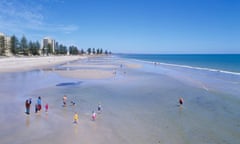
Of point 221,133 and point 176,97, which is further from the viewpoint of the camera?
point 176,97

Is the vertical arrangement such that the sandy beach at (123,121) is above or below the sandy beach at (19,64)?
below

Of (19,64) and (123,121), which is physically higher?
(19,64)

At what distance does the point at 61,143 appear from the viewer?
1034 cm

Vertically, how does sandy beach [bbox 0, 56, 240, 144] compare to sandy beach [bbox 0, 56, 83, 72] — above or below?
below

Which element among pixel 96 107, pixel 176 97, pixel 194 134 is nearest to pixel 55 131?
pixel 96 107

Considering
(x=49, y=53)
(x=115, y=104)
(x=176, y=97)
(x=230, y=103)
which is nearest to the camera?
(x=115, y=104)

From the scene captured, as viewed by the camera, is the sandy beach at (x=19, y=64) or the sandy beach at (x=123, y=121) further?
the sandy beach at (x=19, y=64)

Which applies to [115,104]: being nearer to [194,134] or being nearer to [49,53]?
[194,134]

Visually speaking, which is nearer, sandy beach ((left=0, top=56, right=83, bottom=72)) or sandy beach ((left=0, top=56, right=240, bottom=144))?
sandy beach ((left=0, top=56, right=240, bottom=144))

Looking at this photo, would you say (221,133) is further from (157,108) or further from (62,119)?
(62,119)

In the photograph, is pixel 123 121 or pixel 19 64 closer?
pixel 123 121

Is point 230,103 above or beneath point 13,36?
beneath

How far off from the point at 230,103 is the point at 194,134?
9848 mm

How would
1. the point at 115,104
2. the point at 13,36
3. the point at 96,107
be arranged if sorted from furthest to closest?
1. the point at 13,36
2. the point at 115,104
3. the point at 96,107
